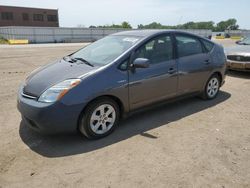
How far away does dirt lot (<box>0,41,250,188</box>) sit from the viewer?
2957mm

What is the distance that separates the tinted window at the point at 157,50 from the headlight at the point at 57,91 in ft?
4.05

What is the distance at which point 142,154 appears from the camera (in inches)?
137

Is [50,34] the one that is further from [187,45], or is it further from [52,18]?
[52,18]

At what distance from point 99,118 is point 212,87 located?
323 centimetres

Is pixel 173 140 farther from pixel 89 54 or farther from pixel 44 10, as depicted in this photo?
pixel 44 10

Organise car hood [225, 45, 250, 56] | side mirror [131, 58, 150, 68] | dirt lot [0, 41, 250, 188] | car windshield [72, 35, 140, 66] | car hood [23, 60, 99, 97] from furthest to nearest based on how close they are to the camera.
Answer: car hood [225, 45, 250, 56] < car windshield [72, 35, 140, 66] < side mirror [131, 58, 150, 68] < car hood [23, 60, 99, 97] < dirt lot [0, 41, 250, 188]

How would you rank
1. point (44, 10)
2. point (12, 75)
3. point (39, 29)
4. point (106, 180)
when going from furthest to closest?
point (44, 10), point (39, 29), point (12, 75), point (106, 180)

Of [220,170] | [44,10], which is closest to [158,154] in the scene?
[220,170]

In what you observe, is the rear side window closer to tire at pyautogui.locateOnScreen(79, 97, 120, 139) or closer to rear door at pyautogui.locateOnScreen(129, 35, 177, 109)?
rear door at pyautogui.locateOnScreen(129, 35, 177, 109)

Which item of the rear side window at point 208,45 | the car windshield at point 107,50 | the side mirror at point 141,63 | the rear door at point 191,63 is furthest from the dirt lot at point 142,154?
the rear side window at point 208,45

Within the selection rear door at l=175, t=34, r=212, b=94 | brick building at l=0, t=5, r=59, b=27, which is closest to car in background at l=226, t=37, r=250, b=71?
rear door at l=175, t=34, r=212, b=94

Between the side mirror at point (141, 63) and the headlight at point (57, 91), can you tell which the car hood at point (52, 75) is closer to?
the headlight at point (57, 91)

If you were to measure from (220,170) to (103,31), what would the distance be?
1431 inches

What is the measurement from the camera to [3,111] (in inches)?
199
